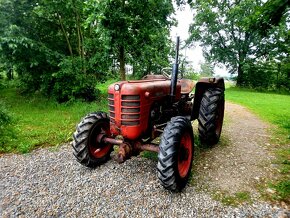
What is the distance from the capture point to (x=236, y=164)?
13.1ft

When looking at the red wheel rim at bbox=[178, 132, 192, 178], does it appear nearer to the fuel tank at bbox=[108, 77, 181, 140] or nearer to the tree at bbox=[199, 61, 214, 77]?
the fuel tank at bbox=[108, 77, 181, 140]

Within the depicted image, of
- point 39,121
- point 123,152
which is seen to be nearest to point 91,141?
point 123,152

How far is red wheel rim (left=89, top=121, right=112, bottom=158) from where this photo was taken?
367cm

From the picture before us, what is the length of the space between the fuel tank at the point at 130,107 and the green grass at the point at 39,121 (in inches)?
90.3

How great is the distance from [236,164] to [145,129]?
1.74 m

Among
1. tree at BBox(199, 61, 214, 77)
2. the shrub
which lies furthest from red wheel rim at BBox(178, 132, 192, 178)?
tree at BBox(199, 61, 214, 77)

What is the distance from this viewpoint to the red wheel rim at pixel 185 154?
3.23 meters

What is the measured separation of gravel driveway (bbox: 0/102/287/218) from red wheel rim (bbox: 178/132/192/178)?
0.24 metres

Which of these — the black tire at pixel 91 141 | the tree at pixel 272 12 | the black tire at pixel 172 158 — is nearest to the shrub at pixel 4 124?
the black tire at pixel 91 141

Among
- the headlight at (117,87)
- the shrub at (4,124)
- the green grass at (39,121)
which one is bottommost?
the green grass at (39,121)

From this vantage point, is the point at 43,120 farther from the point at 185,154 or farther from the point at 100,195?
the point at 185,154

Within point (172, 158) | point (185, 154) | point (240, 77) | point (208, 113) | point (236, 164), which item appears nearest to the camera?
point (172, 158)

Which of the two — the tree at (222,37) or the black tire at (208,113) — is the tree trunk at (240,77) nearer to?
the tree at (222,37)

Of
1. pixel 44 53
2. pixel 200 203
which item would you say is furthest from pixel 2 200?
pixel 44 53
